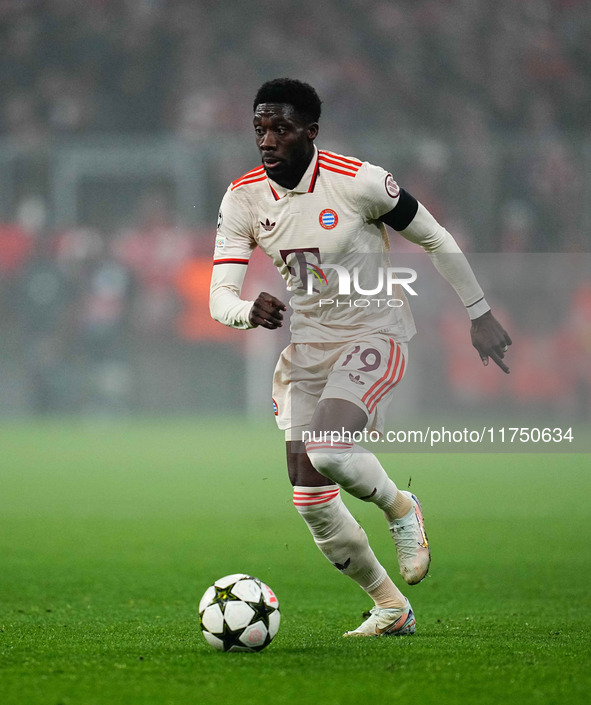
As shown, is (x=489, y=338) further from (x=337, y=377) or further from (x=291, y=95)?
(x=291, y=95)

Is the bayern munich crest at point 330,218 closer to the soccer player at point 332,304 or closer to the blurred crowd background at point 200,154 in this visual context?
the soccer player at point 332,304

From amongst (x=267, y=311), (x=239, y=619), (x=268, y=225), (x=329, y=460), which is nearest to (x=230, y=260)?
(x=268, y=225)

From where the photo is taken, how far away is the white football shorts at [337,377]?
15.1 feet

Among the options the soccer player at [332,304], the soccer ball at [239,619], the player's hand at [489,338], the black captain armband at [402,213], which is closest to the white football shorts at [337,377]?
the soccer player at [332,304]

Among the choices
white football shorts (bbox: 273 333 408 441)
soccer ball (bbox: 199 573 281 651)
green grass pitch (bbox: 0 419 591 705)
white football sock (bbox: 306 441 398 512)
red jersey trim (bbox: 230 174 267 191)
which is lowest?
green grass pitch (bbox: 0 419 591 705)

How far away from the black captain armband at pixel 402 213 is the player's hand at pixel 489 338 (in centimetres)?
54

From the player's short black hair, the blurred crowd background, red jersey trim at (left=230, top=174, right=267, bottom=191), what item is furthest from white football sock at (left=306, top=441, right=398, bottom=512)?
the blurred crowd background

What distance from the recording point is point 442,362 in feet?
48.5

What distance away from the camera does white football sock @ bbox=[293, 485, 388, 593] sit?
4641 mm

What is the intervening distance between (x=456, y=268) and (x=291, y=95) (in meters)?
1.02

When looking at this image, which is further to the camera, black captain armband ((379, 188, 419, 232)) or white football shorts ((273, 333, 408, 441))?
black captain armband ((379, 188, 419, 232))

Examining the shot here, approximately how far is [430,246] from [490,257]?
1010cm

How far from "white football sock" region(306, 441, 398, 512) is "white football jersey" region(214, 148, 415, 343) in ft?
1.79

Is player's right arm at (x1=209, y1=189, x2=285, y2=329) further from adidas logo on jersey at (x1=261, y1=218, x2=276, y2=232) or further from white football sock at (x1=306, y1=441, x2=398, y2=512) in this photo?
white football sock at (x1=306, y1=441, x2=398, y2=512)
